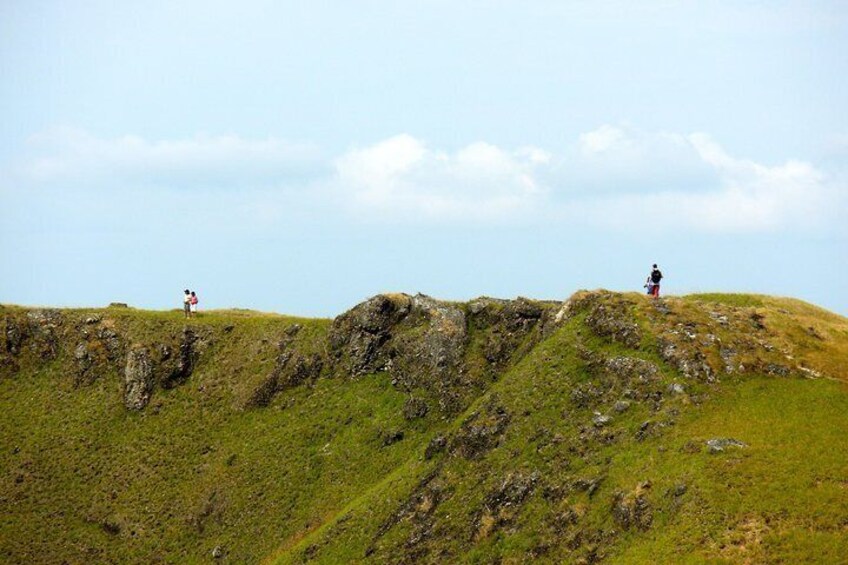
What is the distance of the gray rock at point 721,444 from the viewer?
52.0 metres

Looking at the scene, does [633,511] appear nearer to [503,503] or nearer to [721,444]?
[721,444]

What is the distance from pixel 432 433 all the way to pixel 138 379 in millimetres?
37594

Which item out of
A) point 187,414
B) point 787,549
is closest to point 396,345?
point 187,414

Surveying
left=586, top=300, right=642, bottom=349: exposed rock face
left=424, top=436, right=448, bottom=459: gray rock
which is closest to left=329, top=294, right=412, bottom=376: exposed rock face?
left=424, top=436, right=448, bottom=459: gray rock

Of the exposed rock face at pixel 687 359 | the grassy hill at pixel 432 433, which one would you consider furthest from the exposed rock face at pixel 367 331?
the exposed rock face at pixel 687 359

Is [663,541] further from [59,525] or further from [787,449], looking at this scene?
[59,525]

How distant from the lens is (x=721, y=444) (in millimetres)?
52438

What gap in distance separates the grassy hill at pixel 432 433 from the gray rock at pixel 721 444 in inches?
5.2

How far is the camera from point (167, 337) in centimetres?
9475

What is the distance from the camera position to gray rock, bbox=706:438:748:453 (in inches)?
2047

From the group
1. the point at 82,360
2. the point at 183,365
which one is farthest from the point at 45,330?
the point at 183,365

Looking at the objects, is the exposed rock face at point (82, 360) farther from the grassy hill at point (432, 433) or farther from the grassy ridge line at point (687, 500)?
the grassy ridge line at point (687, 500)

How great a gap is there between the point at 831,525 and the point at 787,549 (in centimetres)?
337

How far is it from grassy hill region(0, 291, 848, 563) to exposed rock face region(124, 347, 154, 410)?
0.27 m
